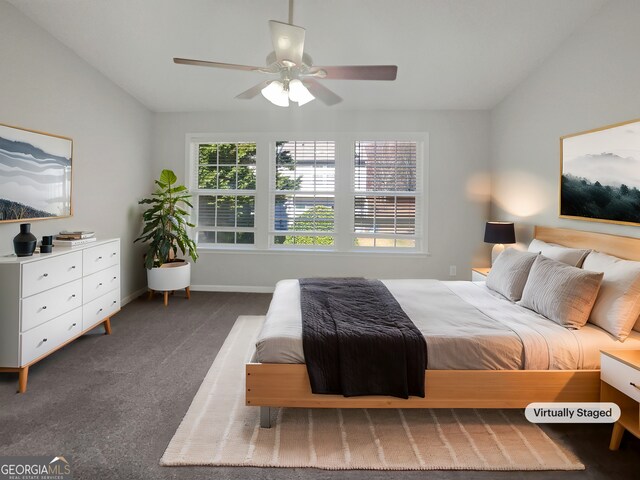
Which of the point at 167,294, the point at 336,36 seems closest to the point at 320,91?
the point at 336,36

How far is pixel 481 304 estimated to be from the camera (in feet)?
9.78

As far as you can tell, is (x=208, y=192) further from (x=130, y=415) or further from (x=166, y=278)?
(x=130, y=415)

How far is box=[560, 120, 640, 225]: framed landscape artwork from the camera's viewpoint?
2.74 meters

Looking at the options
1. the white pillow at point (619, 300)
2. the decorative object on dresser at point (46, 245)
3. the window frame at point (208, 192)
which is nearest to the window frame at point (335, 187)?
the window frame at point (208, 192)

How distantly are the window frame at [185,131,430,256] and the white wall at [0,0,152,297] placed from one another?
795 mm

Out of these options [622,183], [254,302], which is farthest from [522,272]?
[254,302]

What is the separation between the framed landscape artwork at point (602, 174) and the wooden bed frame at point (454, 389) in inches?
53.2

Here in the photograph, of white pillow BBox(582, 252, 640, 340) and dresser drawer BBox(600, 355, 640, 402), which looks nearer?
dresser drawer BBox(600, 355, 640, 402)

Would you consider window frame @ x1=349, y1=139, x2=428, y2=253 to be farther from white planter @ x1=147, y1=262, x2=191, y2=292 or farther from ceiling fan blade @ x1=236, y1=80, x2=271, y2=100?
ceiling fan blade @ x1=236, y1=80, x2=271, y2=100

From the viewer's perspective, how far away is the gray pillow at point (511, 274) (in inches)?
121

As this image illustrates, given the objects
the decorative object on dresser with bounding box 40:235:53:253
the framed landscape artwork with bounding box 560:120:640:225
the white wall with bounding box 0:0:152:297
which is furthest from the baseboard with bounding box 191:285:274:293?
the framed landscape artwork with bounding box 560:120:640:225

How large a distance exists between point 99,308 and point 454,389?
3100 mm

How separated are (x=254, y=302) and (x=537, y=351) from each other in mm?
3402

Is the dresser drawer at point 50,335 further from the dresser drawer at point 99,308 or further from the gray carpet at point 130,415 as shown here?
the gray carpet at point 130,415
